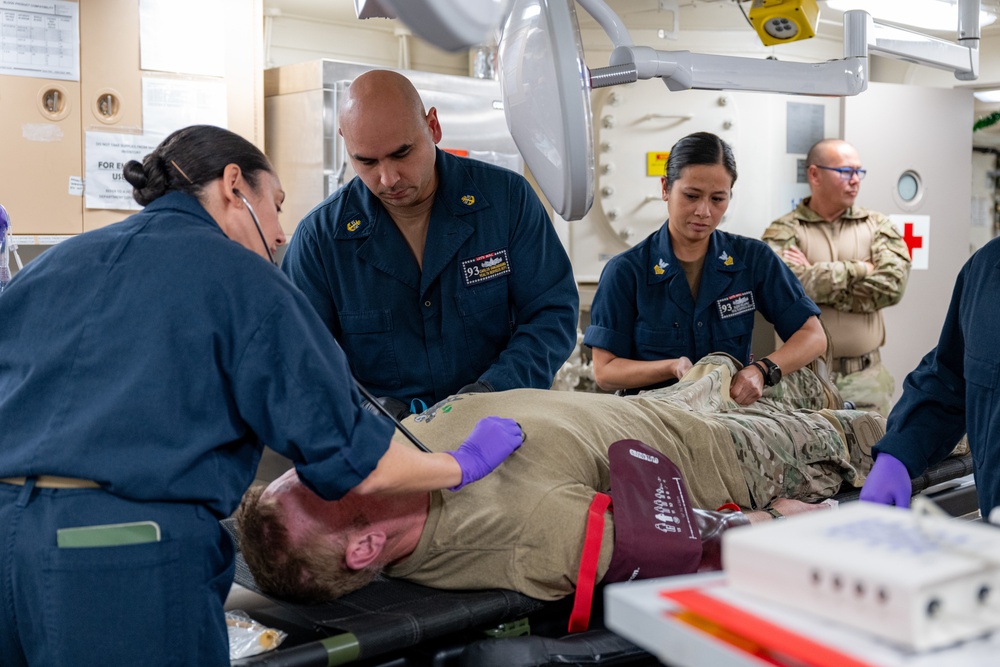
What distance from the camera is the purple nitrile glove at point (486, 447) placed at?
1.73 meters

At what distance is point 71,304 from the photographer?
1377mm

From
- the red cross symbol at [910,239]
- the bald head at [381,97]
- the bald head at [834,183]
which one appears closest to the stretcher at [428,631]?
the bald head at [381,97]

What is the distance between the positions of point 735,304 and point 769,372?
33 centimetres

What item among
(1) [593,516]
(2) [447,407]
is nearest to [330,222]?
(2) [447,407]

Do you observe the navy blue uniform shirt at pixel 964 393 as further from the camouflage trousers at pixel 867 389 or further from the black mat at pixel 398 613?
the camouflage trousers at pixel 867 389

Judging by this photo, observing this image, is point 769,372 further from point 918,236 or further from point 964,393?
→ point 918,236

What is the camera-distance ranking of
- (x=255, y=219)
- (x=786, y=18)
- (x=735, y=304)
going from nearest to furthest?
(x=255, y=219)
(x=786, y=18)
(x=735, y=304)

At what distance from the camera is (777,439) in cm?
241

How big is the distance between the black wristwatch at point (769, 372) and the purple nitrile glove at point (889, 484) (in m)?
0.99

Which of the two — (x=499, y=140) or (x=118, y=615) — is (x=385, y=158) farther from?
(x=499, y=140)

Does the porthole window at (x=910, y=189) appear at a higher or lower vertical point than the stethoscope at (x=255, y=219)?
higher

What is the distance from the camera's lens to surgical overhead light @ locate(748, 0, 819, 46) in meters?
2.30

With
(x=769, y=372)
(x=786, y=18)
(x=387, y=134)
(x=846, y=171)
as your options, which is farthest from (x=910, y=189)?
(x=387, y=134)

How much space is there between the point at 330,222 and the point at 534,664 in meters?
1.27
